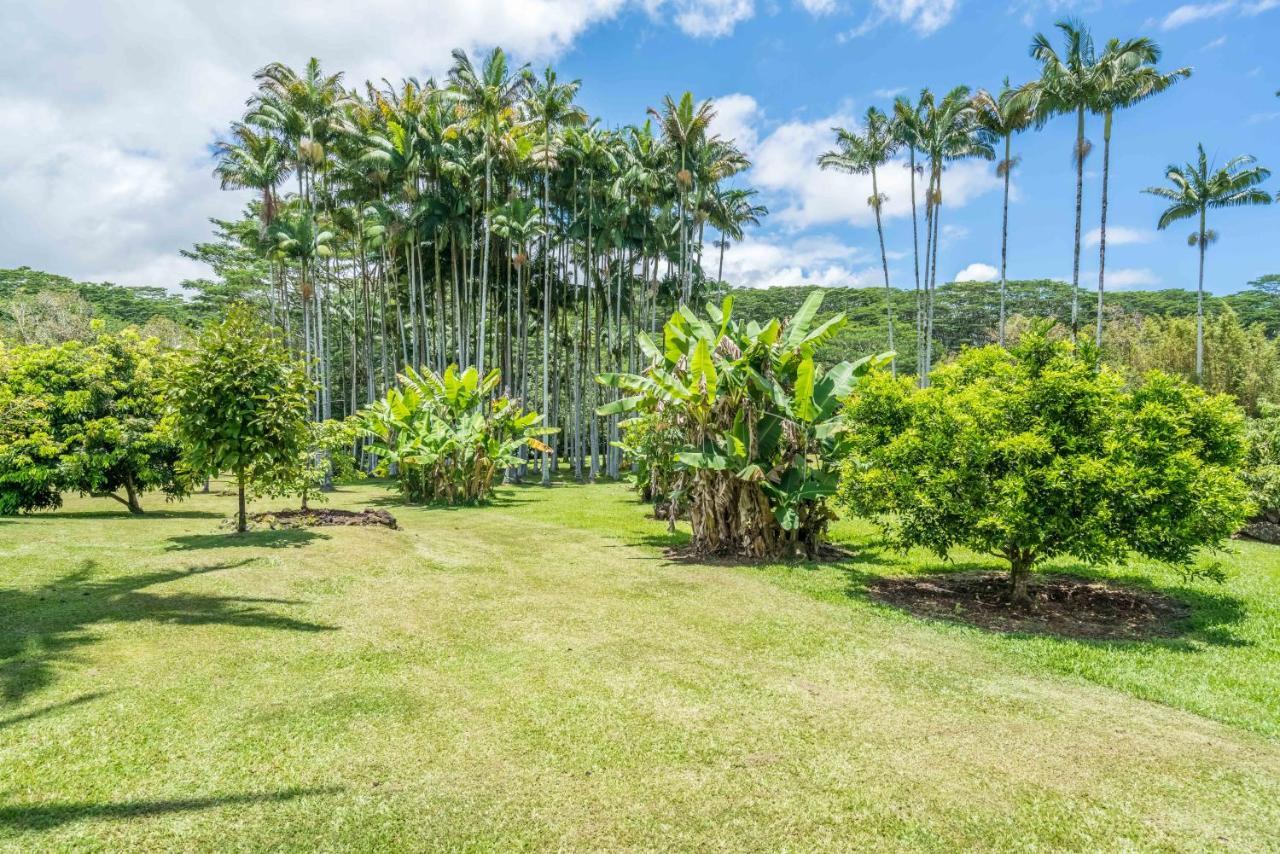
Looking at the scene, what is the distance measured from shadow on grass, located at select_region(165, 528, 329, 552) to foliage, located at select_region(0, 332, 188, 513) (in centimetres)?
319

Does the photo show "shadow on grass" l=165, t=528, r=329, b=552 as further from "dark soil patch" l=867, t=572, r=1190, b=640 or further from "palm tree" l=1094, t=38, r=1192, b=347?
"palm tree" l=1094, t=38, r=1192, b=347

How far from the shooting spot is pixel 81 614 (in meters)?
6.88

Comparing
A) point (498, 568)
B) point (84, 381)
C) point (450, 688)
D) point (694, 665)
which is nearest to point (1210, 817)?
point (694, 665)

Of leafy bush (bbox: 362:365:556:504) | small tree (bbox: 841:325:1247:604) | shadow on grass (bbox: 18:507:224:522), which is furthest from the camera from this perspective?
leafy bush (bbox: 362:365:556:504)

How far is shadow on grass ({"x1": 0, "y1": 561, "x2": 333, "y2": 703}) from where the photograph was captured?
5543mm

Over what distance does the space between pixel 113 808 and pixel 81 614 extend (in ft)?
14.0

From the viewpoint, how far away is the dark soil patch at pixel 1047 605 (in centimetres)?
834

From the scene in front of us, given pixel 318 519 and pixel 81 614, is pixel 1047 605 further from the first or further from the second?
pixel 318 519

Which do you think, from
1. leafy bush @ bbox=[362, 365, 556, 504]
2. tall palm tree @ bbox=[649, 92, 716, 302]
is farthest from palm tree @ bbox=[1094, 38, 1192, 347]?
leafy bush @ bbox=[362, 365, 556, 504]

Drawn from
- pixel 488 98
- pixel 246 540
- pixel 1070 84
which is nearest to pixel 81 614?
pixel 246 540

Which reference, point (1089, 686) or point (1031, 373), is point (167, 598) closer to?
point (1089, 686)

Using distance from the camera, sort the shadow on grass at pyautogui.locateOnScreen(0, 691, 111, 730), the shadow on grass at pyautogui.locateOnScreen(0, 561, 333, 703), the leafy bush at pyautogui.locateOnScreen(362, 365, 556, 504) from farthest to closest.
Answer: the leafy bush at pyautogui.locateOnScreen(362, 365, 556, 504) → the shadow on grass at pyautogui.locateOnScreen(0, 561, 333, 703) → the shadow on grass at pyautogui.locateOnScreen(0, 691, 111, 730)

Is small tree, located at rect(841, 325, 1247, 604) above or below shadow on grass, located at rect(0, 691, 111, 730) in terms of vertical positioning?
above

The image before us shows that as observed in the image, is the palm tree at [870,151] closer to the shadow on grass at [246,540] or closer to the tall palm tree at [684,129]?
the tall palm tree at [684,129]
